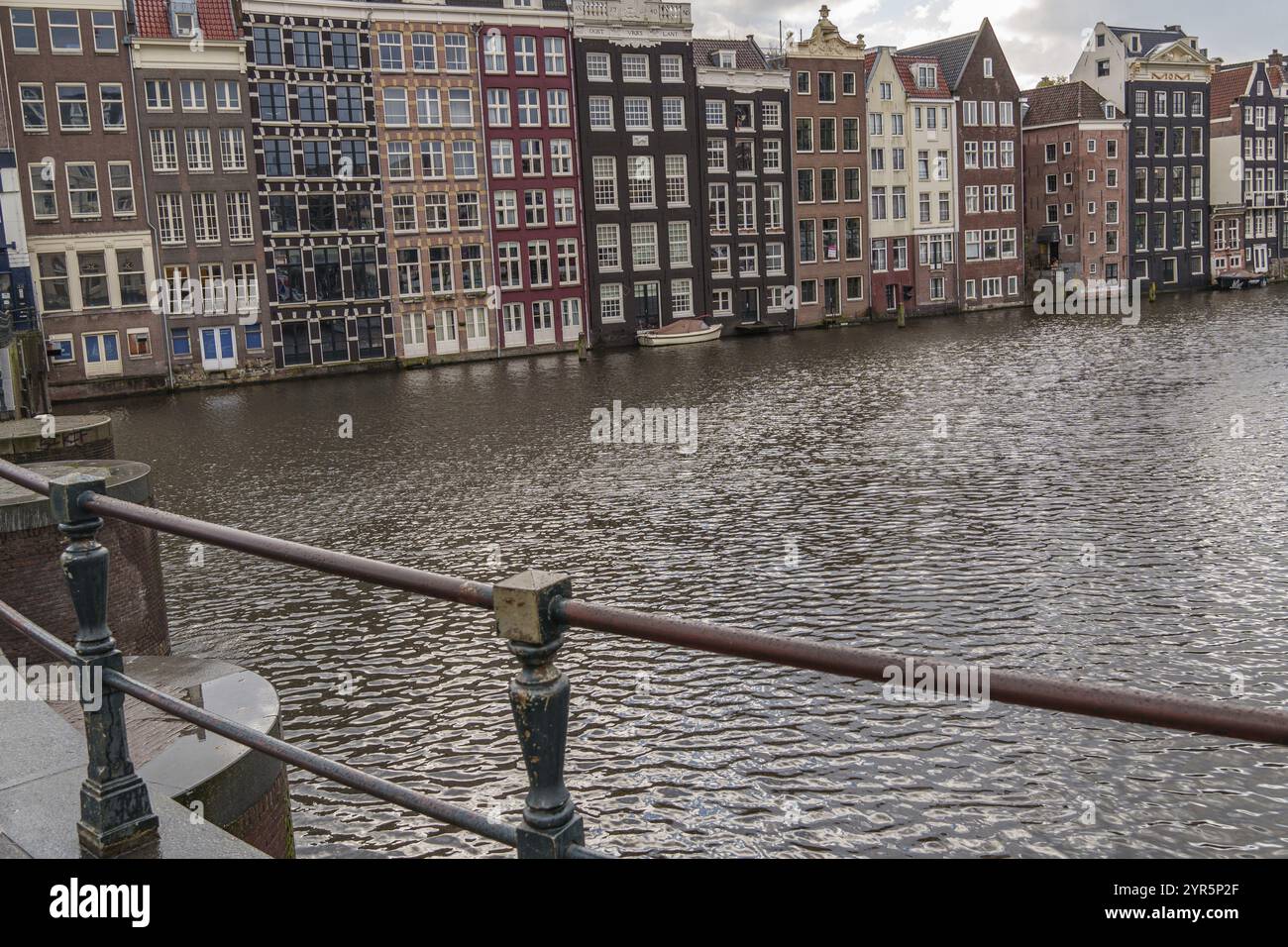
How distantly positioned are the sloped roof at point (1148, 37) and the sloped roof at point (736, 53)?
113ft

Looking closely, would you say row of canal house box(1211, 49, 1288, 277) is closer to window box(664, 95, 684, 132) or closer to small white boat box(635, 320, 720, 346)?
window box(664, 95, 684, 132)

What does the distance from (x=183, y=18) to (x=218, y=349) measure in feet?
50.7

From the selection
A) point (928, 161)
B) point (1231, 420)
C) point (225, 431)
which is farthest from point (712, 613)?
point (928, 161)

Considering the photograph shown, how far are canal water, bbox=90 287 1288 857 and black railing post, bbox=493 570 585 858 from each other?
23.9ft

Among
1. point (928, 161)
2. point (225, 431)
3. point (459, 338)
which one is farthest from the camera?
point (928, 161)

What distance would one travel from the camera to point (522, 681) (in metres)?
3.37

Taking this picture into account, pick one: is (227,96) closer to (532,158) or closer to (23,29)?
(23,29)

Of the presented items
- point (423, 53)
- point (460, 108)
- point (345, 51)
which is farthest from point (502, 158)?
point (345, 51)

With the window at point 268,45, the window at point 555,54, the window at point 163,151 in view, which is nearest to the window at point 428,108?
the window at point 555,54

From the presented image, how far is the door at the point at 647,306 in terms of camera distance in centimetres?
7338

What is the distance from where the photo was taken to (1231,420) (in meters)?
30.3

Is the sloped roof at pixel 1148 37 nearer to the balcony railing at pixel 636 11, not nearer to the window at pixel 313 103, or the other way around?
the balcony railing at pixel 636 11
